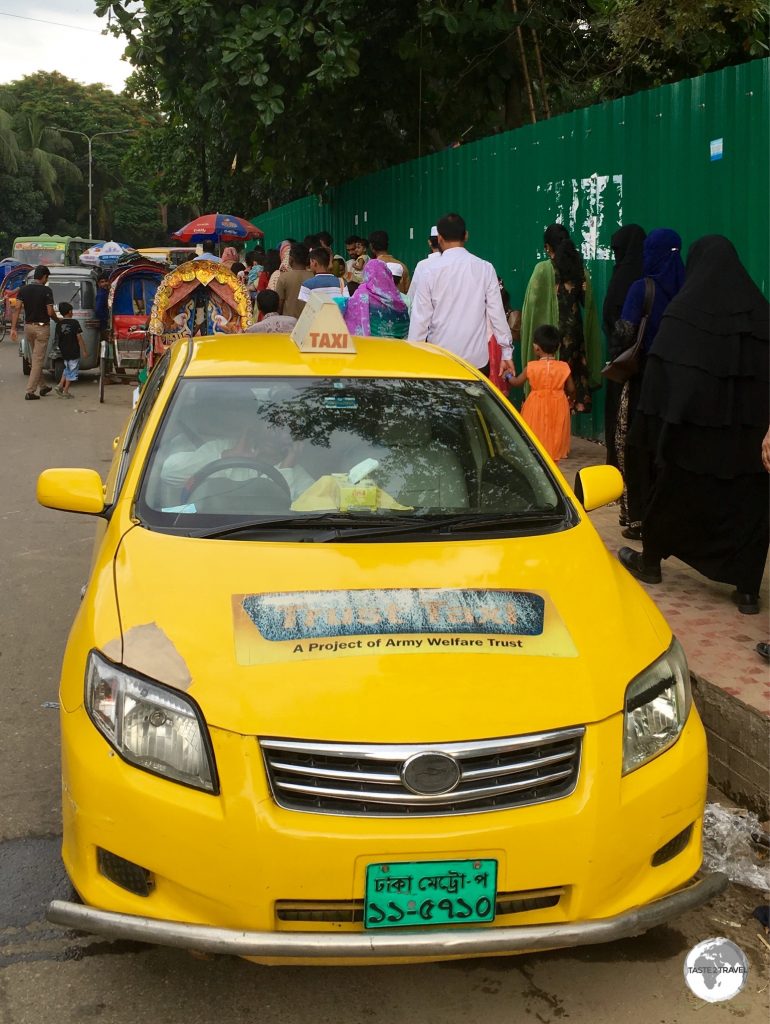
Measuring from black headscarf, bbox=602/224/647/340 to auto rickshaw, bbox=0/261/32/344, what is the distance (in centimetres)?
1680

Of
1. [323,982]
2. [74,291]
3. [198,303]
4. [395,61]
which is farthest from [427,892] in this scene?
[74,291]

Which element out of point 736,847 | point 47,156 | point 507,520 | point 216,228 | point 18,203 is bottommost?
point 736,847

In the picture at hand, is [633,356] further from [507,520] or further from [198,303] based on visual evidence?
[198,303]

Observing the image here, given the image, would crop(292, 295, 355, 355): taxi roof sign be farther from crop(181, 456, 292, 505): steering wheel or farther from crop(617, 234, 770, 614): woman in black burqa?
crop(617, 234, 770, 614): woman in black burqa

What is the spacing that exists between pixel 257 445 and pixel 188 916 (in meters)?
1.81

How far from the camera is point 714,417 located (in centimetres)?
551

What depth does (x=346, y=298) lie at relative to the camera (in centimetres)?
1025

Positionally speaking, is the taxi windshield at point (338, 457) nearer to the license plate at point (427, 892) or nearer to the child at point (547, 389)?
the license plate at point (427, 892)

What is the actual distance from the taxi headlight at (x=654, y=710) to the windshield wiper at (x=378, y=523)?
736 mm

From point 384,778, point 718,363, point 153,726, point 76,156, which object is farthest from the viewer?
point 76,156

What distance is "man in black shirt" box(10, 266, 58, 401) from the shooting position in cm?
1691

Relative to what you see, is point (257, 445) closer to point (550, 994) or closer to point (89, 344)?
point (550, 994)

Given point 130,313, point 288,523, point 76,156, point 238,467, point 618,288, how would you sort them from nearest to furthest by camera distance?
point 288,523 → point 238,467 → point 618,288 → point 130,313 → point 76,156

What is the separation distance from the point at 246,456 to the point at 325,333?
738mm
